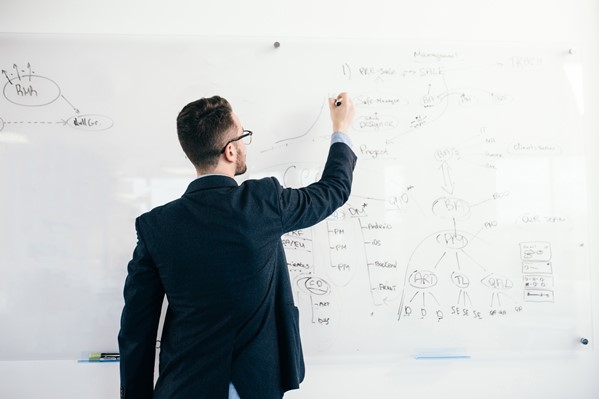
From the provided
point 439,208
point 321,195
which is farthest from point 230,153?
point 439,208

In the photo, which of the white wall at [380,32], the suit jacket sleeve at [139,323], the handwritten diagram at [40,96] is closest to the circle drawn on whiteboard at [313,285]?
the white wall at [380,32]

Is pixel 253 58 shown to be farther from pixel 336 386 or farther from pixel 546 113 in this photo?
pixel 336 386

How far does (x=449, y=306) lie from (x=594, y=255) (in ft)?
2.19

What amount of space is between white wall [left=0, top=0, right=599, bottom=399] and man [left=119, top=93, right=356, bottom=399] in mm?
524

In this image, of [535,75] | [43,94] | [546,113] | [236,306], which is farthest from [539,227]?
[43,94]

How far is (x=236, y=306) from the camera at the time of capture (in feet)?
3.21

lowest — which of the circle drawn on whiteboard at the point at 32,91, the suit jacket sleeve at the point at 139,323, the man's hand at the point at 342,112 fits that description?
the suit jacket sleeve at the point at 139,323

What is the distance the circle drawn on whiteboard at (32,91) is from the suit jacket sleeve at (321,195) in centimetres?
106

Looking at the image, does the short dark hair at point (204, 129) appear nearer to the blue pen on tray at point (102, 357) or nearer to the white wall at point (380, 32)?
the white wall at point (380, 32)

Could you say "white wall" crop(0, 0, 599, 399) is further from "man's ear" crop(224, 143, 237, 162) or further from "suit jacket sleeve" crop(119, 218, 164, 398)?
"man's ear" crop(224, 143, 237, 162)

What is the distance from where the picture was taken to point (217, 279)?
0.96 meters

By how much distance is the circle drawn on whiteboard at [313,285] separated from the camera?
1.43 metres

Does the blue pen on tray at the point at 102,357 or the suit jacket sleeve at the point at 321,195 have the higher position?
the suit jacket sleeve at the point at 321,195

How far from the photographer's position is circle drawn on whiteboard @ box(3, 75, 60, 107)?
1.42m
